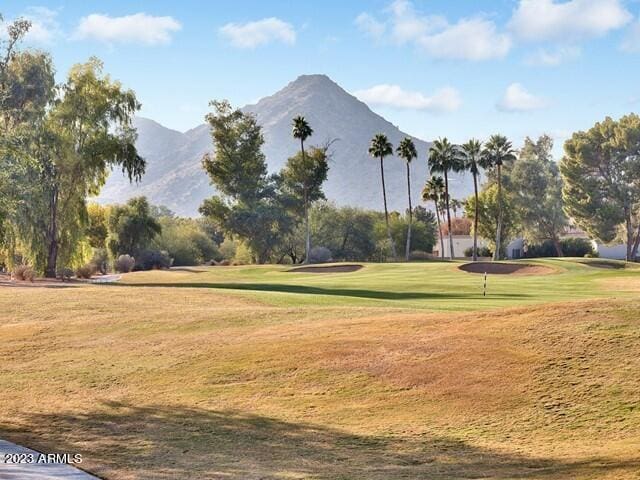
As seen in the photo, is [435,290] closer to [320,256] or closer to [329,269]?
[329,269]

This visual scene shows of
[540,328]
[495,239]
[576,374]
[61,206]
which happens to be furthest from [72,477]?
[495,239]

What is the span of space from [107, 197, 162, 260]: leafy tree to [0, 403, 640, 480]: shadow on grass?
76.2 metres

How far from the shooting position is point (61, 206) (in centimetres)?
5312

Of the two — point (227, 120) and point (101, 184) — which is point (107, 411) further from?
point (227, 120)

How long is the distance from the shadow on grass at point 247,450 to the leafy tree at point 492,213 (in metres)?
100

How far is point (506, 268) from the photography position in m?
60.0

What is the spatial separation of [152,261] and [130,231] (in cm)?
631

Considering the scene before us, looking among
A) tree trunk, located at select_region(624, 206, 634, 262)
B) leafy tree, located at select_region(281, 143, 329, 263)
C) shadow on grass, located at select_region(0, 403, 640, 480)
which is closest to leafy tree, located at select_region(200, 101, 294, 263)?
leafy tree, located at select_region(281, 143, 329, 263)

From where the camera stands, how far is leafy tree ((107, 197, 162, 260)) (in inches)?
3529

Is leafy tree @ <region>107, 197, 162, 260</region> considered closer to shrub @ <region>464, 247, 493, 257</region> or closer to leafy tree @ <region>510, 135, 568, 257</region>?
shrub @ <region>464, 247, 493, 257</region>

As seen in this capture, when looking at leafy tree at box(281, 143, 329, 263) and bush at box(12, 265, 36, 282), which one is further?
leafy tree at box(281, 143, 329, 263)

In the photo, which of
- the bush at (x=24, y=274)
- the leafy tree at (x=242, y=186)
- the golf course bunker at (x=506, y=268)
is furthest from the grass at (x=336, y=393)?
the leafy tree at (x=242, y=186)

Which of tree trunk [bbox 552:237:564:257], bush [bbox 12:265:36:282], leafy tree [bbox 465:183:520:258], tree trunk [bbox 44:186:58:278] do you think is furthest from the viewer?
leafy tree [bbox 465:183:520:258]

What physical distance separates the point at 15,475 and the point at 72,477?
726 millimetres
